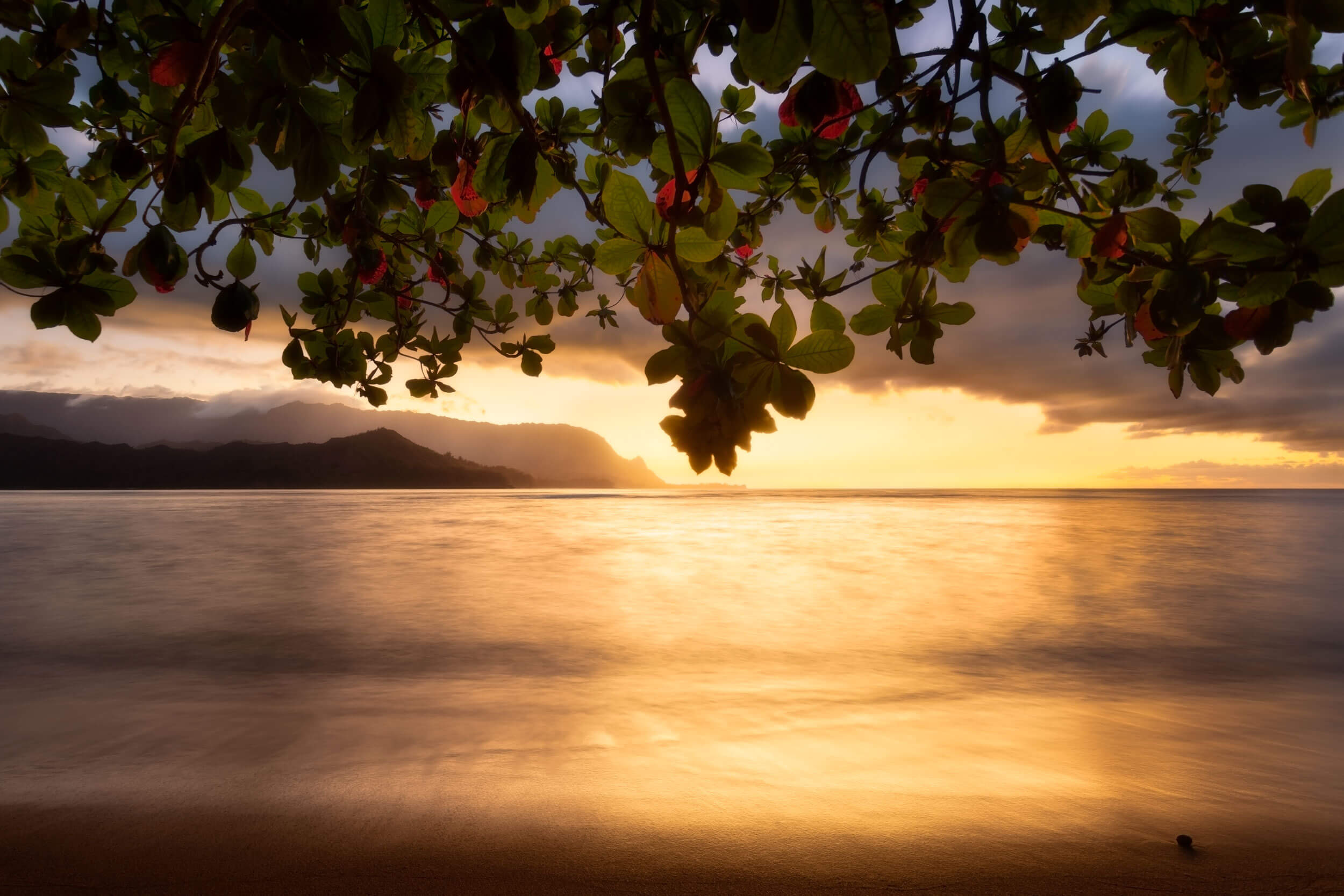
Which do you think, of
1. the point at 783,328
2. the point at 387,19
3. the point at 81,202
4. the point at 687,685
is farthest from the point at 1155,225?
the point at 687,685

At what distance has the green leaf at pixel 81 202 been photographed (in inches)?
52.3

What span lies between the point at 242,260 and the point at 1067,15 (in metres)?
1.73

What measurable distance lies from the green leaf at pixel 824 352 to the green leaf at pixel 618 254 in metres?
0.27

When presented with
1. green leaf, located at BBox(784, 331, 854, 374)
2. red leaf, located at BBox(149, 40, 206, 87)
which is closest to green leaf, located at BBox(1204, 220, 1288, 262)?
green leaf, located at BBox(784, 331, 854, 374)

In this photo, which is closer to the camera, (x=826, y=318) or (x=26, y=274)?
(x=826, y=318)

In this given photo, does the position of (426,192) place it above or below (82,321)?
above

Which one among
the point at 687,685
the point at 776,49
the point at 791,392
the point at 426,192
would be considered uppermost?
the point at 426,192

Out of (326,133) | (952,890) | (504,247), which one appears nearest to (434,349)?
(504,247)

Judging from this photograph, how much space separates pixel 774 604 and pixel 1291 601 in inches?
241

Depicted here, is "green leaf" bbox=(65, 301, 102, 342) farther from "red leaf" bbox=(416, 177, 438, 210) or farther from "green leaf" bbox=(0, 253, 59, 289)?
"red leaf" bbox=(416, 177, 438, 210)

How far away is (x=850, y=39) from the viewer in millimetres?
675

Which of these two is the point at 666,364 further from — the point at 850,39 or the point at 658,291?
the point at 850,39

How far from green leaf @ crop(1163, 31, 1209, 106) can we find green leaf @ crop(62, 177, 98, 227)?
2.06 meters

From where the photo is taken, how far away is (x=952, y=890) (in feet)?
4.98
